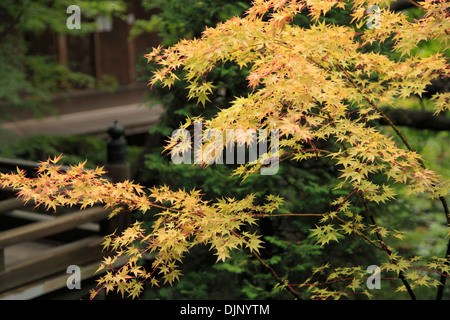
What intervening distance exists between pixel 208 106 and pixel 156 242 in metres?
3.15

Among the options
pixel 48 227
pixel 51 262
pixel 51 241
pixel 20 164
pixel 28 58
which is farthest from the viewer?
pixel 28 58

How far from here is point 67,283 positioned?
6.11m

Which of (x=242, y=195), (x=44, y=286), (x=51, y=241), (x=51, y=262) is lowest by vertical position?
(x=44, y=286)

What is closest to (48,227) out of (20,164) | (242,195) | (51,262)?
(51,262)

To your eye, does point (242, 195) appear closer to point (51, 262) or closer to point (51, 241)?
point (51, 262)

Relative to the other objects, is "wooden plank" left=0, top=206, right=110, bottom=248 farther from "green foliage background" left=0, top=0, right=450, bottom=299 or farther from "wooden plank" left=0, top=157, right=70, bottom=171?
"wooden plank" left=0, top=157, right=70, bottom=171

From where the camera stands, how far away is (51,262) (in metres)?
5.96

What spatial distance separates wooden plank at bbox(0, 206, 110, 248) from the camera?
5.52 metres

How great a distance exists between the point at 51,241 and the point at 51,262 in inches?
56.4

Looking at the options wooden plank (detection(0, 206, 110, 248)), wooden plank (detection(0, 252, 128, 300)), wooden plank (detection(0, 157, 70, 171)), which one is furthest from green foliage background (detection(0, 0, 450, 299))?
wooden plank (detection(0, 157, 70, 171))

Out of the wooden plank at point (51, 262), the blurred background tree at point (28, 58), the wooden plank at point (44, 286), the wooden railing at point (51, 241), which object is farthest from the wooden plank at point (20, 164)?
the blurred background tree at point (28, 58)

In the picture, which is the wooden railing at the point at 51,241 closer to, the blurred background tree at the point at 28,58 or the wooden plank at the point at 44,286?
the wooden plank at the point at 44,286
